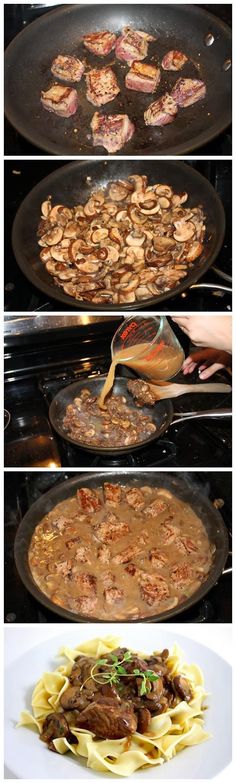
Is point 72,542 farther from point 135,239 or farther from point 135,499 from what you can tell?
point 135,239

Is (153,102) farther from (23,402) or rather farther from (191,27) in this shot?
(23,402)

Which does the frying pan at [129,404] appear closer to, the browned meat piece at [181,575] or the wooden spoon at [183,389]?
the wooden spoon at [183,389]

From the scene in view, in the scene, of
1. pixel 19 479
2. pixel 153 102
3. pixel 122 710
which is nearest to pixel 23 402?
pixel 19 479

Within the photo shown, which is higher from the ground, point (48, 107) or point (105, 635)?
point (48, 107)

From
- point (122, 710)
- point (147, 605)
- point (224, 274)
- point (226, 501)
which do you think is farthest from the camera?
point (224, 274)

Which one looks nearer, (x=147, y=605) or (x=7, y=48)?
(x=147, y=605)
